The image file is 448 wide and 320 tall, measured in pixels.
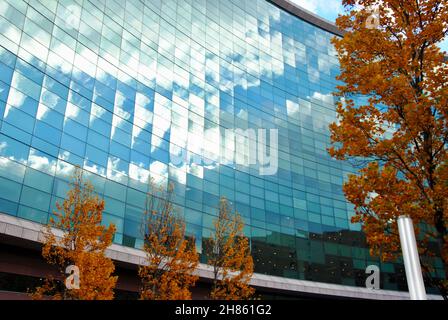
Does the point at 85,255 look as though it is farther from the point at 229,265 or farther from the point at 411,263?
the point at 411,263

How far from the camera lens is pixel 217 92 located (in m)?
41.8

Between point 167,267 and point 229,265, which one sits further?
point 229,265

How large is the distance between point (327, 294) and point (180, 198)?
59.3 ft

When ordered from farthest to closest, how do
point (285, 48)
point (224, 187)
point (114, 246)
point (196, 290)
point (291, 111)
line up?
point (285, 48), point (291, 111), point (224, 187), point (196, 290), point (114, 246)

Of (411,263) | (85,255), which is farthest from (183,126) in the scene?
(411,263)

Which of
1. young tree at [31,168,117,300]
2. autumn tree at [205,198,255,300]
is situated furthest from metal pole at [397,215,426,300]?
autumn tree at [205,198,255,300]

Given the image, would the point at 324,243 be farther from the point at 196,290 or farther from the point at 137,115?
the point at 137,115

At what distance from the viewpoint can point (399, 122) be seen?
10.5 m

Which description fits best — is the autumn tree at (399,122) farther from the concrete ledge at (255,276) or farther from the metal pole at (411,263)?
the concrete ledge at (255,276)

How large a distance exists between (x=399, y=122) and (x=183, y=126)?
91.0ft

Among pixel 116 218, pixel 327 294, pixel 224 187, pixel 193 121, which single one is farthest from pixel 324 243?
pixel 116 218

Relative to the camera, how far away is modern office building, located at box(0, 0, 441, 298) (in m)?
24.6

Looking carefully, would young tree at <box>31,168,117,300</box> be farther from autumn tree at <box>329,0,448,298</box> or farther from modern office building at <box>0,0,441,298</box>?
autumn tree at <box>329,0,448,298</box>

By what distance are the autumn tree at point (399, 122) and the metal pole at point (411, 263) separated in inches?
191
